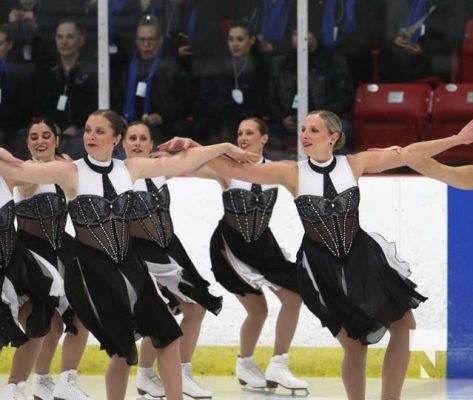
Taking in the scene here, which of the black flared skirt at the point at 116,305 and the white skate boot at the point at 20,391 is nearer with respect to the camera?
the black flared skirt at the point at 116,305

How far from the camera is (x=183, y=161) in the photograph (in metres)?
6.41

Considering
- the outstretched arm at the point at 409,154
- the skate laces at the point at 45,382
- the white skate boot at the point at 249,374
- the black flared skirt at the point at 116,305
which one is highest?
the outstretched arm at the point at 409,154

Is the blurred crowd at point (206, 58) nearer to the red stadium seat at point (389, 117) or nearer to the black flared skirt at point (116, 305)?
the red stadium seat at point (389, 117)

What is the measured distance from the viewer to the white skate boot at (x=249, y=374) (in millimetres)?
8133

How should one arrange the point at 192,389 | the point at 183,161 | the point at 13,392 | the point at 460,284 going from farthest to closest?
the point at 460,284, the point at 192,389, the point at 13,392, the point at 183,161

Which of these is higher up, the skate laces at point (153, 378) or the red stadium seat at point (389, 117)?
the red stadium seat at point (389, 117)

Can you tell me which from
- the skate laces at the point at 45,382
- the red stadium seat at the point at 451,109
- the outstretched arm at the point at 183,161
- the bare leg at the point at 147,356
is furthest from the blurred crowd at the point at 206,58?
the outstretched arm at the point at 183,161

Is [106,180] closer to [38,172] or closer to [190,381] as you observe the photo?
[38,172]

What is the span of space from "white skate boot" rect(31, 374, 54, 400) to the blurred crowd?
2.03m

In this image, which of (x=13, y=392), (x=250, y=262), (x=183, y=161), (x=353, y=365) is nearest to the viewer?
(x=183, y=161)

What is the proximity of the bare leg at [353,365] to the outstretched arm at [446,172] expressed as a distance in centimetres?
87

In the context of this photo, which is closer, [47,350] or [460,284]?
[47,350]

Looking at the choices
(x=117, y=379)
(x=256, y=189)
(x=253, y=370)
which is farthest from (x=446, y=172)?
(x=253, y=370)

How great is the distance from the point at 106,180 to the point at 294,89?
273cm
